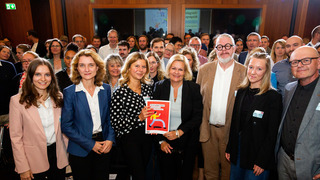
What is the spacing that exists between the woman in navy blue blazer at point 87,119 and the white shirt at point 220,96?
132 cm

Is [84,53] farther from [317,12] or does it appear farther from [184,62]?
[317,12]

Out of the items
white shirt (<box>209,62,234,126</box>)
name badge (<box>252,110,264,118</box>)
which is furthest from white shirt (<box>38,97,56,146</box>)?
name badge (<box>252,110,264,118</box>)

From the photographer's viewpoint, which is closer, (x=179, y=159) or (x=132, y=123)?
(x=132, y=123)

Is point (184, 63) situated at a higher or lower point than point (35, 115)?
higher

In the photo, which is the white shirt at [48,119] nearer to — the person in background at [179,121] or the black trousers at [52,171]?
the black trousers at [52,171]

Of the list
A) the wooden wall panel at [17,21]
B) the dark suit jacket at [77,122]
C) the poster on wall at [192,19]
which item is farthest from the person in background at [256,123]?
the wooden wall panel at [17,21]

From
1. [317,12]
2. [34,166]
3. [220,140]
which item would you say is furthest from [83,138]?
[317,12]

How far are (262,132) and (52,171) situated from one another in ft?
7.43

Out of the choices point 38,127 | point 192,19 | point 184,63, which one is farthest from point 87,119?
point 192,19

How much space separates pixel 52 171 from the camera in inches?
83.2

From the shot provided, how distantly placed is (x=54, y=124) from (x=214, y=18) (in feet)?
26.3

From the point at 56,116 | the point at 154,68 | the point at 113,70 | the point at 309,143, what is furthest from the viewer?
the point at 154,68

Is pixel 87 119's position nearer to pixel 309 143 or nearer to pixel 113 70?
pixel 113 70

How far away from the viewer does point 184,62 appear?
8.09ft
